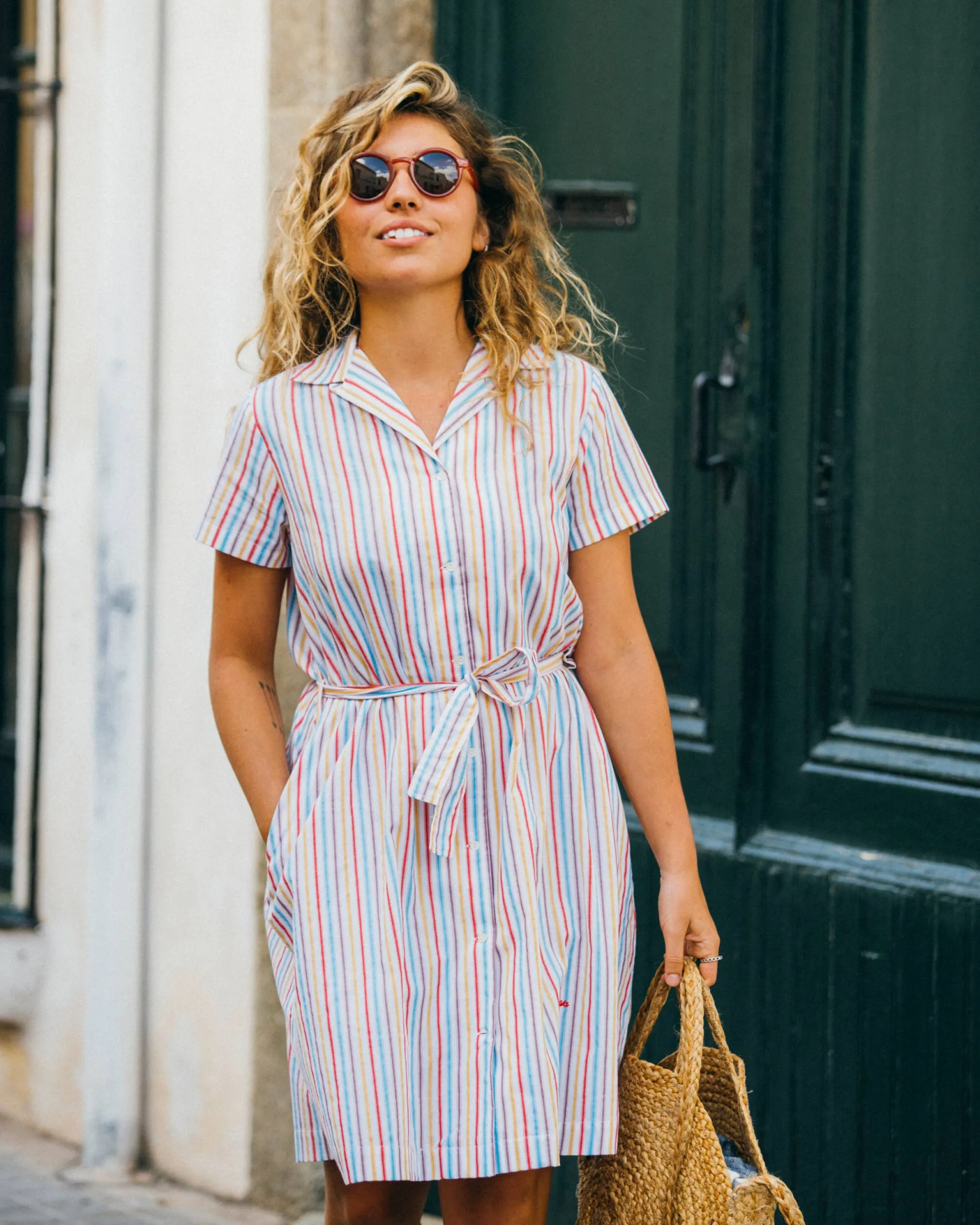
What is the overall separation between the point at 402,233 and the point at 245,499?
0.42 m

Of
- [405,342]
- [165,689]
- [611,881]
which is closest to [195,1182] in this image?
[165,689]

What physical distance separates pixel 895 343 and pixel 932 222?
220 millimetres

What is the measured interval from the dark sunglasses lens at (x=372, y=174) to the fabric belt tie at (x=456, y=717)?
2.10 ft

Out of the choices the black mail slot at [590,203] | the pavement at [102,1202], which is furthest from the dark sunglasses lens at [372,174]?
the pavement at [102,1202]

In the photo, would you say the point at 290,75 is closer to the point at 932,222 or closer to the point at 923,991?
the point at 932,222

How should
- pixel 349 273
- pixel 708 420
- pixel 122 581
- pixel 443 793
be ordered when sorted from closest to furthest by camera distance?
pixel 443 793 < pixel 349 273 < pixel 708 420 < pixel 122 581

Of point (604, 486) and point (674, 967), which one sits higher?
point (604, 486)

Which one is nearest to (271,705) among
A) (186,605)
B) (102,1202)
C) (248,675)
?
(248,675)

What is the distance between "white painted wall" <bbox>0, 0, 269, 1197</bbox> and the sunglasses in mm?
1596

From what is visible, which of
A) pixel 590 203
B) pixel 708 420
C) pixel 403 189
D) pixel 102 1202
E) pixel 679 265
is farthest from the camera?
pixel 102 1202

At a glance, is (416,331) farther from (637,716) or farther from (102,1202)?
(102,1202)

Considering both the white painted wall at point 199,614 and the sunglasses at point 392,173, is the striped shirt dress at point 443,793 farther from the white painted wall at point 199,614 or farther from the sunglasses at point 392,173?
the white painted wall at point 199,614

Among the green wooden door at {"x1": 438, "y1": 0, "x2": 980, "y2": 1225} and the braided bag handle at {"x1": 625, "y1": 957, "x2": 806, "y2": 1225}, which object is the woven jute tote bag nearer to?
the braided bag handle at {"x1": 625, "y1": 957, "x2": 806, "y2": 1225}

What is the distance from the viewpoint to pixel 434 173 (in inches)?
90.9
